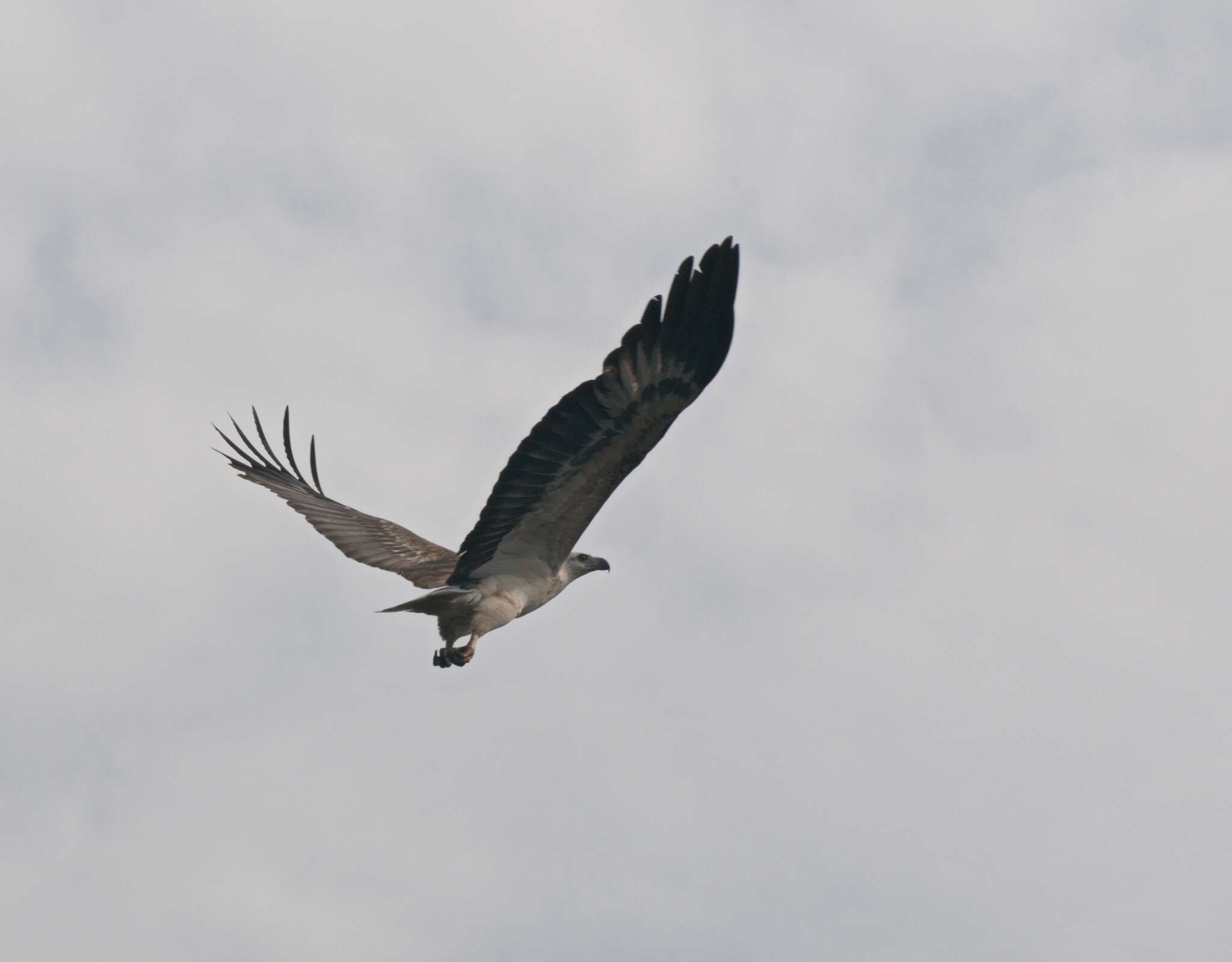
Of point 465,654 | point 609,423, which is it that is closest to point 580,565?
point 465,654

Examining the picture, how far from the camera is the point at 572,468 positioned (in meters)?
11.2

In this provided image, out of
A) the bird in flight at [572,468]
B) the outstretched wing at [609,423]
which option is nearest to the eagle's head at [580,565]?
the bird in flight at [572,468]

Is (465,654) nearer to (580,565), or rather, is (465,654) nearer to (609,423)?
(580,565)

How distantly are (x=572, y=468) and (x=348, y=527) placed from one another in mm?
3815

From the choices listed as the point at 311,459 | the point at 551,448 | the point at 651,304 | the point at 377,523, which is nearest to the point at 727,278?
the point at 651,304

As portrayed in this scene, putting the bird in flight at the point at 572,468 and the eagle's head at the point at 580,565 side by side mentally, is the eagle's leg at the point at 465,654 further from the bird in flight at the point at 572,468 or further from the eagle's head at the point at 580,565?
the eagle's head at the point at 580,565

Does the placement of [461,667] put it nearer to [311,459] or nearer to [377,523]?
[377,523]

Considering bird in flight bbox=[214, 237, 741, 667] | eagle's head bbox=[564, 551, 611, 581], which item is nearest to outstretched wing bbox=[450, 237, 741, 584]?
bird in flight bbox=[214, 237, 741, 667]

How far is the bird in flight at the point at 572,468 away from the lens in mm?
10445

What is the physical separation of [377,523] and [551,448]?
3874 millimetres

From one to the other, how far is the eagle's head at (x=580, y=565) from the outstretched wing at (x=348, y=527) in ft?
3.06

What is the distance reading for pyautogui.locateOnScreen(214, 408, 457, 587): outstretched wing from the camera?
13.5 meters

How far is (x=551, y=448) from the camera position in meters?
11.0

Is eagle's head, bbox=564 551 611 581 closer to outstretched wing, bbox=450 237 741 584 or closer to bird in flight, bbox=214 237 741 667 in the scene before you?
bird in flight, bbox=214 237 741 667
